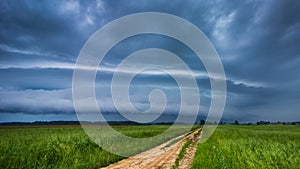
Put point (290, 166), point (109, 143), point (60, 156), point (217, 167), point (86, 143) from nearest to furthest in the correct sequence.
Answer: point (290, 166), point (217, 167), point (60, 156), point (86, 143), point (109, 143)

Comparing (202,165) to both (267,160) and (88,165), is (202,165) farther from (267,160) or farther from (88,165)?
(88,165)

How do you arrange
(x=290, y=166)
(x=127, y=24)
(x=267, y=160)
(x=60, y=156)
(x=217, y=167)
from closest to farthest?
(x=290, y=166)
(x=267, y=160)
(x=217, y=167)
(x=60, y=156)
(x=127, y=24)

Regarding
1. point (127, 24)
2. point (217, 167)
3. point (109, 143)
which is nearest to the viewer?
point (217, 167)

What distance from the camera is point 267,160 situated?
13172 millimetres

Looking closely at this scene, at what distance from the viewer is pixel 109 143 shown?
23453 mm

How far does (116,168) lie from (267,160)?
6947 millimetres

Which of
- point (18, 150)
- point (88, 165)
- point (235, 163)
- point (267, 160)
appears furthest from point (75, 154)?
point (267, 160)

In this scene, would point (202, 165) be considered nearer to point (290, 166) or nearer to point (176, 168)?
point (176, 168)

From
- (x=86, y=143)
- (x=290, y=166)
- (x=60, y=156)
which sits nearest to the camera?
(x=290, y=166)

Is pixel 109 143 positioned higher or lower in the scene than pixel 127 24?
lower

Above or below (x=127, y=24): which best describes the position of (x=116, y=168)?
below

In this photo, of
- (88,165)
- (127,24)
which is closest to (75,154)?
(88,165)

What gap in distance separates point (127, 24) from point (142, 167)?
15.4 metres

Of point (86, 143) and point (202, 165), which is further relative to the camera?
point (86, 143)
